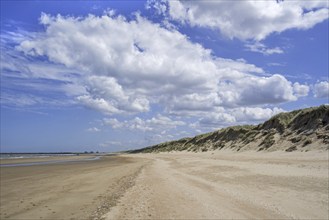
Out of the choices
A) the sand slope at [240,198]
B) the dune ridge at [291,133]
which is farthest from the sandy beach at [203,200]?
the dune ridge at [291,133]

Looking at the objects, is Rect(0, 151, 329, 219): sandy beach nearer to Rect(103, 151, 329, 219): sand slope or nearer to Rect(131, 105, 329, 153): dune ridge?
Rect(103, 151, 329, 219): sand slope

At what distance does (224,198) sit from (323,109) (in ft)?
66.7

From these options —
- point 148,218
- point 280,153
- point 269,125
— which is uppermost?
point 269,125

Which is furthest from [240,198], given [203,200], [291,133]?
[291,133]

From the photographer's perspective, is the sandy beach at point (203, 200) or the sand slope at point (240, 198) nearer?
the sand slope at point (240, 198)

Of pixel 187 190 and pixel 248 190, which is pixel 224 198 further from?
pixel 187 190

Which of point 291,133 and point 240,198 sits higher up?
point 291,133

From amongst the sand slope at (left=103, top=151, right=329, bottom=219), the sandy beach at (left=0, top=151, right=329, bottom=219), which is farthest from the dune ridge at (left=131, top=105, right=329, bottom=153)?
the sand slope at (left=103, top=151, right=329, bottom=219)

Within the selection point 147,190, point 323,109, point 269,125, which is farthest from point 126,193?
point 269,125

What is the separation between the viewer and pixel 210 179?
1831 centimetres

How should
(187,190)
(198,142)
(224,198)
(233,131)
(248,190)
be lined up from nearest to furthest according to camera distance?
(224,198), (248,190), (187,190), (233,131), (198,142)

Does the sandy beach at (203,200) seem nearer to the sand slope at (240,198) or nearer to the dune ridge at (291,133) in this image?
the sand slope at (240,198)

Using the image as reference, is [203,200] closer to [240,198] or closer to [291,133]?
[240,198]

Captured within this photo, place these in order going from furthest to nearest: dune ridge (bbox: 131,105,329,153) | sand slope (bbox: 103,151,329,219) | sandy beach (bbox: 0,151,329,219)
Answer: dune ridge (bbox: 131,105,329,153)
sandy beach (bbox: 0,151,329,219)
sand slope (bbox: 103,151,329,219)
